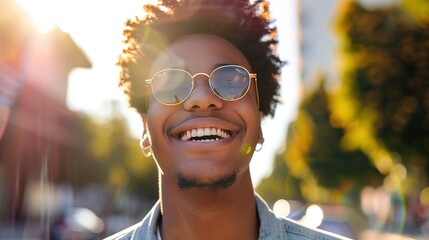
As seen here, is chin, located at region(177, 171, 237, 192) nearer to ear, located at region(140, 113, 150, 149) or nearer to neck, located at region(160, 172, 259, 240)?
neck, located at region(160, 172, 259, 240)

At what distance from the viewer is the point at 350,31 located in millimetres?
24266

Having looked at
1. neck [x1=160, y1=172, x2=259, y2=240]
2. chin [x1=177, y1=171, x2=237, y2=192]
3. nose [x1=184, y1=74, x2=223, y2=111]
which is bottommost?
neck [x1=160, y1=172, x2=259, y2=240]

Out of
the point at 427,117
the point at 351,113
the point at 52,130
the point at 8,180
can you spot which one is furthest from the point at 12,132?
the point at 427,117

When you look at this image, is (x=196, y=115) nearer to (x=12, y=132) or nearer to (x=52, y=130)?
(x=12, y=132)

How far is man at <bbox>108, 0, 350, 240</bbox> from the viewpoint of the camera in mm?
2832

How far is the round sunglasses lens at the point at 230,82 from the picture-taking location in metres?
2.91

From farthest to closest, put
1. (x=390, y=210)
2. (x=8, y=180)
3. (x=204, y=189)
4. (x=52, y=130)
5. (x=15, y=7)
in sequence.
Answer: (x=390, y=210) → (x=52, y=130) → (x=8, y=180) → (x=15, y=7) → (x=204, y=189)

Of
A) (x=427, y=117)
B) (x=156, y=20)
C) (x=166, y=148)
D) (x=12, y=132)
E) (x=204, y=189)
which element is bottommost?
(x=204, y=189)

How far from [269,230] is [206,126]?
0.61 metres

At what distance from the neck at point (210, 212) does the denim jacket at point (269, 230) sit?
78 millimetres

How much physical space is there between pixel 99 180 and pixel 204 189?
5432 cm

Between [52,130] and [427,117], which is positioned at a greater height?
[52,130]

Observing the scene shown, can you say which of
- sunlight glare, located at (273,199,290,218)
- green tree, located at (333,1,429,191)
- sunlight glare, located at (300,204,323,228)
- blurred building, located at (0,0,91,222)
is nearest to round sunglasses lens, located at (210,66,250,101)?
sunlight glare, located at (273,199,290,218)

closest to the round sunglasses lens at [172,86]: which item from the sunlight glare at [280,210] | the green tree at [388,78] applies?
the sunlight glare at [280,210]
